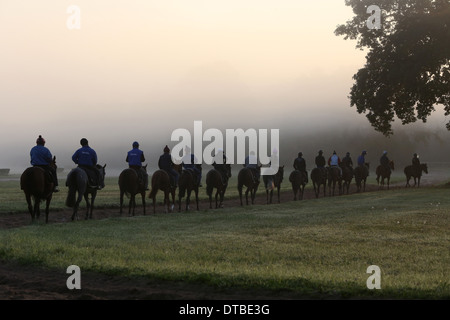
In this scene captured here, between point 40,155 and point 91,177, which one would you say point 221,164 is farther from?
point 40,155

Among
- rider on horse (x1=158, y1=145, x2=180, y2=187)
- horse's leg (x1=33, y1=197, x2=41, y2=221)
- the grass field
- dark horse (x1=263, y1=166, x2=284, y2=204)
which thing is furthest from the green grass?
dark horse (x1=263, y1=166, x2=284, y2=204)

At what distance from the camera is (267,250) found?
13.0 metres

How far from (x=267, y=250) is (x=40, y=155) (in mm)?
10430

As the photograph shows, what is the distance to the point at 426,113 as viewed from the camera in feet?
144

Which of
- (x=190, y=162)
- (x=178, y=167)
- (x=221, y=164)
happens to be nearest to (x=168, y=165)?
(x=178, y=167)

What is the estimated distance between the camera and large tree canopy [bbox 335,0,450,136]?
40906 mm

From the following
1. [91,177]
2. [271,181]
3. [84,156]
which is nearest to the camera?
[84,156]

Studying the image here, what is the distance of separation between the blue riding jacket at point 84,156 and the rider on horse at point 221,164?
24.8 ft

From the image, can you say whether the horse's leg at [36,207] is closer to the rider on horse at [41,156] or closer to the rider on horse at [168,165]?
the rider on horse at [41,156]

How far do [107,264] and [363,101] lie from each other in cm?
3573

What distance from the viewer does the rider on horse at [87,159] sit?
2109 centimetres
